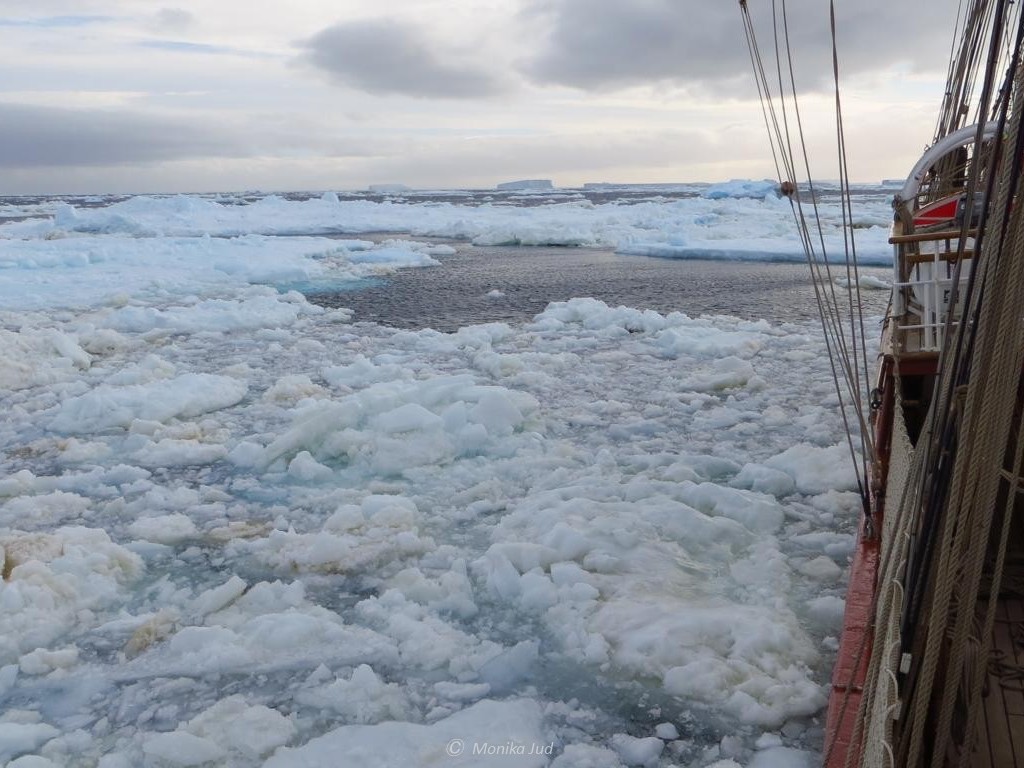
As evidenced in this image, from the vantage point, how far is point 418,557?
478 cm

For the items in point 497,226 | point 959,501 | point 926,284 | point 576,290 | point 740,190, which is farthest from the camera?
point 740,190

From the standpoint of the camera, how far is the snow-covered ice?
11.0 feet

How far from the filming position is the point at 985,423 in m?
2.26

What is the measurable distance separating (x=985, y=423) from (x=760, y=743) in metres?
1.62

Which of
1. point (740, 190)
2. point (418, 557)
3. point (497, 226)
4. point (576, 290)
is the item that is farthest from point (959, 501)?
point (740, 190)

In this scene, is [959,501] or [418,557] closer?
[959,501]

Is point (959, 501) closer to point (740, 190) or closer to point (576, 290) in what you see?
point (576, 290)

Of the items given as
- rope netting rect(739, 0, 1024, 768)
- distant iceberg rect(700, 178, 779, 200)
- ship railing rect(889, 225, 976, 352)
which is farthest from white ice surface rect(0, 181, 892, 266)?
rope netting rect(739, 0, 1024, 768)

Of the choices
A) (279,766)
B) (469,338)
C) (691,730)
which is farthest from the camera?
(469,338)

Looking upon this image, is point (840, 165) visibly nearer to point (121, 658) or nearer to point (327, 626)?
point (327, 626)

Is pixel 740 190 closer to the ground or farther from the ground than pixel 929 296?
farther from the ground

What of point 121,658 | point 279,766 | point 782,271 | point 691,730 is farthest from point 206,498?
point 782,271

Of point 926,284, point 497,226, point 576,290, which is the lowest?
point 576,290

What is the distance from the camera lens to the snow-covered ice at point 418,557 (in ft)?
11.0
